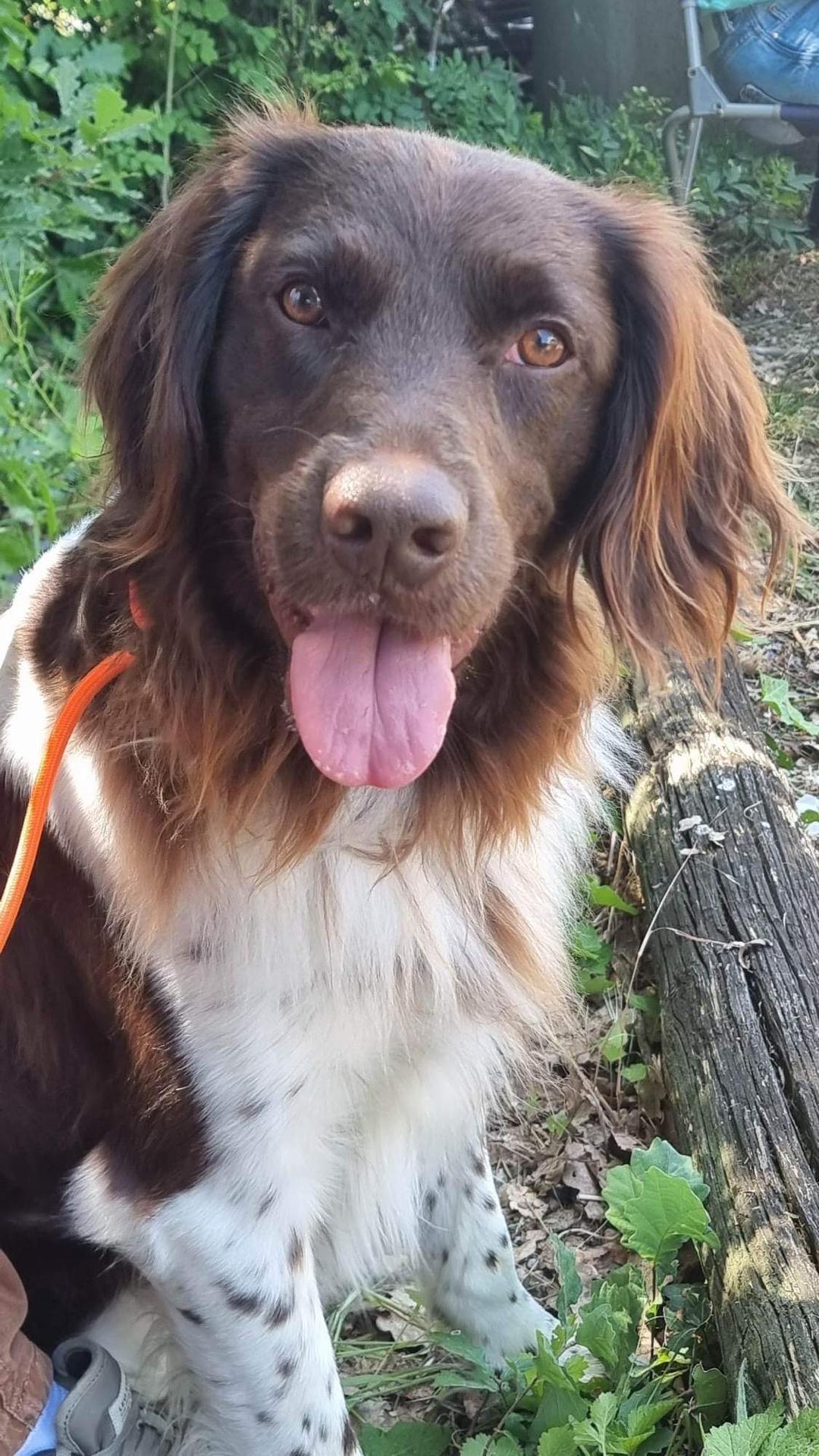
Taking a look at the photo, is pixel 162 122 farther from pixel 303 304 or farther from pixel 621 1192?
pixel 621 1192

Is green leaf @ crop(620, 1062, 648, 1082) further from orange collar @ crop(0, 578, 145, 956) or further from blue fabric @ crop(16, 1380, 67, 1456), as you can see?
orange collar @ crop(0, 578, 145, 956)

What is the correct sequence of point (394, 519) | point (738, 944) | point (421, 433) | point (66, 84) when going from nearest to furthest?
1. point (394, 519)
2. point (421, 433)
3. point (738, 944)
4. point (66, 84)

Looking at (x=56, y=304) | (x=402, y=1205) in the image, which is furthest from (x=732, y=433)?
(x=56, y=304)

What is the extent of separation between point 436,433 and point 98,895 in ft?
2.79

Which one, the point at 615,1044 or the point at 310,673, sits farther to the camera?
the point at 615,1044

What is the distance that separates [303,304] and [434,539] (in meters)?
0.43

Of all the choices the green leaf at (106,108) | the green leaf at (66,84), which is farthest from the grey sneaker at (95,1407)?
the green leaf at (66,84)

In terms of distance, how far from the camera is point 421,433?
1552 mm

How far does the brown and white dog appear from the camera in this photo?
5.42 ft

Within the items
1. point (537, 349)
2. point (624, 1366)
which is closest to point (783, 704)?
point (624, 1366)

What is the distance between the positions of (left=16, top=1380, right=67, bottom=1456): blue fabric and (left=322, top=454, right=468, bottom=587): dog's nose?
54.4 inches

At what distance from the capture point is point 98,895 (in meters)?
1.92

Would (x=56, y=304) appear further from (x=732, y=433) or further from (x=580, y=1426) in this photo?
(x=580, y=1426)

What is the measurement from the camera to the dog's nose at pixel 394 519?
1.43m
